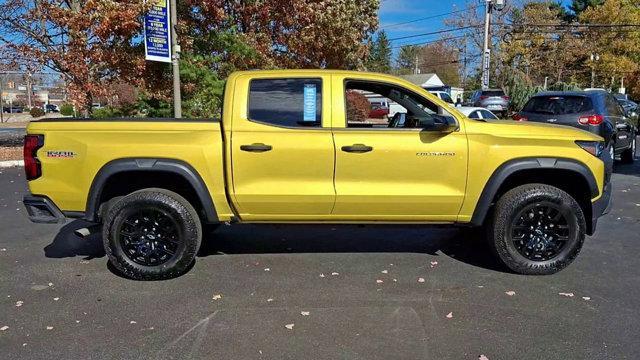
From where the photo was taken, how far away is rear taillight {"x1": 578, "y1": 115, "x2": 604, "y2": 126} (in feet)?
33.2

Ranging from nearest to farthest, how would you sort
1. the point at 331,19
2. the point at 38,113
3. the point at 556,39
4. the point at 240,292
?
the point at 240,292, the point at 331,19, the point at 556,39, the point at 38,113

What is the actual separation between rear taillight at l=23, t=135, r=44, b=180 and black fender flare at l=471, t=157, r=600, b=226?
155 inches

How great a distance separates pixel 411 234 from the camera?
6.45 metres

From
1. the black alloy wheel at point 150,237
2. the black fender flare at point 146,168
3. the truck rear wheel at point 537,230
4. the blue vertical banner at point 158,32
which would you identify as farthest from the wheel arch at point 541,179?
the blue vertical banner at point 158,32

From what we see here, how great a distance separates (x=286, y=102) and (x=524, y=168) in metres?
2.20

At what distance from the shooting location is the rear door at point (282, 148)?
182 inches

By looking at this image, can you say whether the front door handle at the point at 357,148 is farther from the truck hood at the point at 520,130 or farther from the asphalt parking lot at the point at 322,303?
the asphalt parking lot at the point at 322,303

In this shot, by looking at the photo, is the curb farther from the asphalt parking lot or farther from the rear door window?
the rear door window

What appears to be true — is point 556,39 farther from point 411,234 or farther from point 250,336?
point 250,336

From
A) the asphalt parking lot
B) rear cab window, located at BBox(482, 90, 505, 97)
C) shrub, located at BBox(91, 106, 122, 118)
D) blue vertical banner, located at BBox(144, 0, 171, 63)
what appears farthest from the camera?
rear cab window, located at BBox(482, 90, 505, 97)

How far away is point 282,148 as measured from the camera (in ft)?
15.2

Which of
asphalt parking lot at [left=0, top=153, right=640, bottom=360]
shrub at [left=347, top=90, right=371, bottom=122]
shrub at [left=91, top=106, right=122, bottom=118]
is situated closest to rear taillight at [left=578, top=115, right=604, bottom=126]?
shrub at [left=347, top=90, right=371, bottom=122]

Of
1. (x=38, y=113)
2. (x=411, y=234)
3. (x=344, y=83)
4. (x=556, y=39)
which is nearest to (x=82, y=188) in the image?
(x=344, y=83)

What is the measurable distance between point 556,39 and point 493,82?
Result: 704 centimetres
